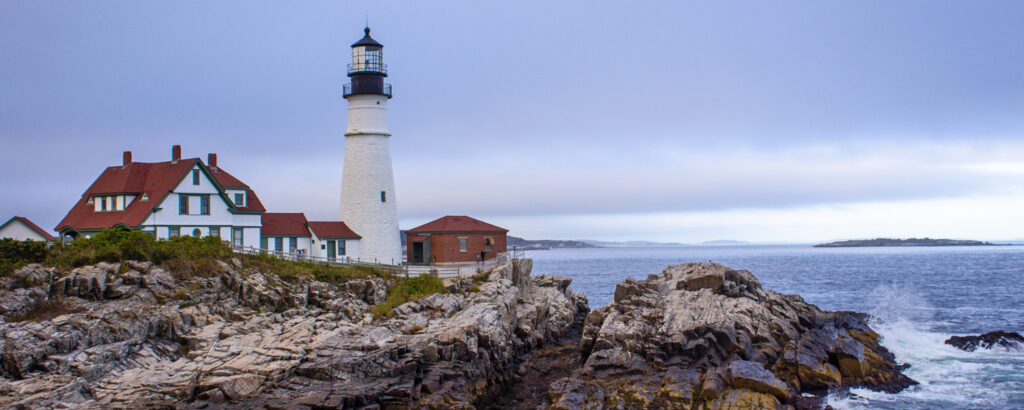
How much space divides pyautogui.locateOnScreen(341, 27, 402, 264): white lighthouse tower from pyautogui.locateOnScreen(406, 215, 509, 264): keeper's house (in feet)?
6.23

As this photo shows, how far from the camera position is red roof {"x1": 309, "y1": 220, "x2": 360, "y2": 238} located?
36.2m

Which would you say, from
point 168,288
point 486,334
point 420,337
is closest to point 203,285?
point 168,288

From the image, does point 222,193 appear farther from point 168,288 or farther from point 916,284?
point 916,284

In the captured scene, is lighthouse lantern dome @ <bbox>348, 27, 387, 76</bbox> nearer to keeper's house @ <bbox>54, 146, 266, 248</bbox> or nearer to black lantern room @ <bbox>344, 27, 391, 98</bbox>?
black lantern room @ <bbox>344, 27, 391, 98</bbox>

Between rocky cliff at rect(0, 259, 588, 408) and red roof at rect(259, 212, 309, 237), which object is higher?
red roof at rect(259, 212, 309, 237)

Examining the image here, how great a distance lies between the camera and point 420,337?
74.4 feet

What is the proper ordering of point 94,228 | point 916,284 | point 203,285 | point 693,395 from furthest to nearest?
point 916,284, point 94,228, point 203,285, point 693,395

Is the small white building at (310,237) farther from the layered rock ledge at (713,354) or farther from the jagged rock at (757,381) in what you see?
the jagged rock at (757,381)

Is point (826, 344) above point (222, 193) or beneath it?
beneath

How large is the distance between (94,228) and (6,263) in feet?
25.7

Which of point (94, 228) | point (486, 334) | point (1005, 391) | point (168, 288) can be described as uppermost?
point (94, 228)

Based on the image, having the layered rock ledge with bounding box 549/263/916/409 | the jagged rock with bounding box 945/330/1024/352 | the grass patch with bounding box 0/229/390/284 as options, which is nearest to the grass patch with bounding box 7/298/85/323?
the grass patch with bounding box 0/229/390/284

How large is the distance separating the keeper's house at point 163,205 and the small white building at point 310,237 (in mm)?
1636

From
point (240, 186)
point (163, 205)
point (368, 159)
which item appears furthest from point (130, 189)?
point (368, 159)
